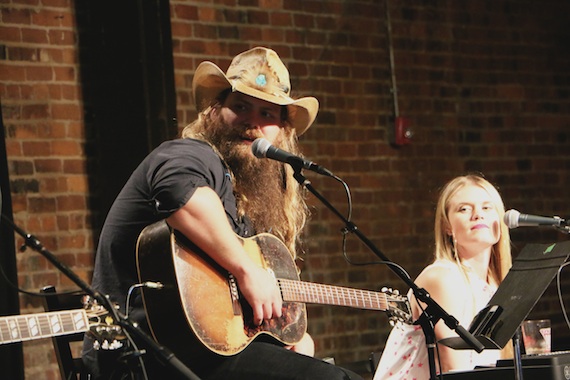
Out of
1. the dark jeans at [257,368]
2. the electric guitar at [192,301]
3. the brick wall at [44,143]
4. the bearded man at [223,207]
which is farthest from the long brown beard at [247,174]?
the brick wall at [44,143]

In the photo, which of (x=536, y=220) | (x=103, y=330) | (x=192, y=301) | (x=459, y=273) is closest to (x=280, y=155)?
(x=192, y=301)

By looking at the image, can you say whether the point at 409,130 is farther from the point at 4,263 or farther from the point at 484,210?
the point at 4,263

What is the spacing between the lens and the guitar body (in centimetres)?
322

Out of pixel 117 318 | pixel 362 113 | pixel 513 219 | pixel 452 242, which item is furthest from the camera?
pixel 362 113

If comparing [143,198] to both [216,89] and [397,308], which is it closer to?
[216,89]

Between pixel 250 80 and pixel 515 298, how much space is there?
1.36m

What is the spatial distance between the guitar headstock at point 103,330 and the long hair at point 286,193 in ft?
3.21

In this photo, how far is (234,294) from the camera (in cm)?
340

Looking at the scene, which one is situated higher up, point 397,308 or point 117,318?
point 117,318

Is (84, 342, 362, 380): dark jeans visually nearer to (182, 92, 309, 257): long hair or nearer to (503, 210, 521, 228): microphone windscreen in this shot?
(182, 92, 309, 257): long hair

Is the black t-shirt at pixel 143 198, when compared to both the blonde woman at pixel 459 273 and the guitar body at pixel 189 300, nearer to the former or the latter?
the guitar body at pixel 189 300

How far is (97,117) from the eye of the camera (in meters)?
5.43

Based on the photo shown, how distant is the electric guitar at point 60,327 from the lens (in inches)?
111

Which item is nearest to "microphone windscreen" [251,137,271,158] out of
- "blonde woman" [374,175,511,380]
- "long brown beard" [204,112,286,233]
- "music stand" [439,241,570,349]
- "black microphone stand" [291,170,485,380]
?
"black microphone stand" [291,170,485,380]
